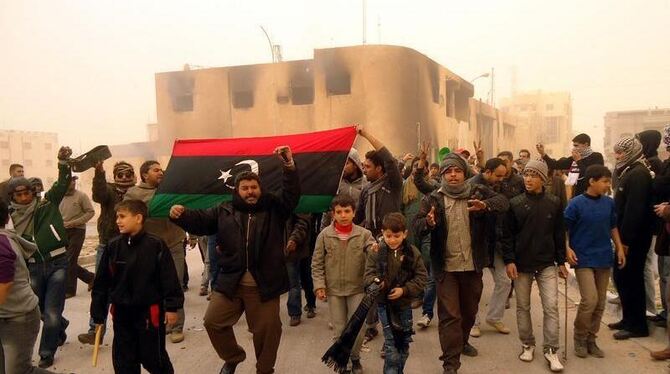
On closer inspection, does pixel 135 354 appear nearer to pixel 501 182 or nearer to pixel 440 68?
pixel 501 182

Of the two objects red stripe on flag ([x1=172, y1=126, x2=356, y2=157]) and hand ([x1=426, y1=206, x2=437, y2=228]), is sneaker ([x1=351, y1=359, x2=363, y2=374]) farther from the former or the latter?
red stripe on flag ([x1=172, y1=126, x2=356, y2=157])

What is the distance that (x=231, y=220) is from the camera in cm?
369

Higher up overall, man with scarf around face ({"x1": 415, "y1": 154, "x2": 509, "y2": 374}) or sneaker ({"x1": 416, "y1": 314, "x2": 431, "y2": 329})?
man with scarf around face ({"x1": 415, "y1": 154, "x2": 509, "y2": 374})

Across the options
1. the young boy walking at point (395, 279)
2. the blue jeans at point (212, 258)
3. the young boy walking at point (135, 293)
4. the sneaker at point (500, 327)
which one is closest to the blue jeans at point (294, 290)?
the blue jeans at point (212, 258)

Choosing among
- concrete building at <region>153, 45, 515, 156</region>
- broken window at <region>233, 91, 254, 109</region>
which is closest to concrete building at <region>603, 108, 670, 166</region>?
concrete building at <region>153, 45, 515, 156</region>

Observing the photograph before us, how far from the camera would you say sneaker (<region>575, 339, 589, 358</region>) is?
4.28 m

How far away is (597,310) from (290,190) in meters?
3.10

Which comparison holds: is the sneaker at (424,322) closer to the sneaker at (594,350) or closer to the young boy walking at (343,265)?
the young boy walking at (343,265)

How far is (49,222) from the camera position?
4383 mm

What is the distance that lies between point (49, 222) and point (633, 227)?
5.71m

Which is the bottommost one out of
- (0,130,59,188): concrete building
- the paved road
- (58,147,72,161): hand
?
the paved road

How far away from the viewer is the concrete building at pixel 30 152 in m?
70.1

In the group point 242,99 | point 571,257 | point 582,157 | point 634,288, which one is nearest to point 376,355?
point 571,257

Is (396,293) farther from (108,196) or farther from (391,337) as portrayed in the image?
(108,196)
